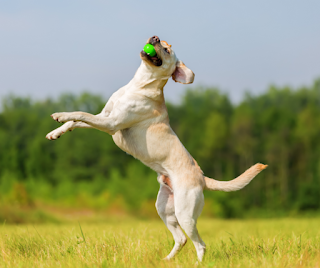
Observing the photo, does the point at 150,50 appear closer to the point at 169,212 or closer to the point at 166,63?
the point at 166,63

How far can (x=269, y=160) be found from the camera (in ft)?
96.4

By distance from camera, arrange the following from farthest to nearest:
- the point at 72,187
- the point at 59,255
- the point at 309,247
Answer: the point at 72,187
the point at 309,247
the point at 59,255

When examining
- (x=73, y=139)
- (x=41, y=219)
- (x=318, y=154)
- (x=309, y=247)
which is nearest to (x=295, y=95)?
(x=318, y=154)

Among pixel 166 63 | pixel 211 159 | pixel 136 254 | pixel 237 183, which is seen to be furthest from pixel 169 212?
pixel 211 159

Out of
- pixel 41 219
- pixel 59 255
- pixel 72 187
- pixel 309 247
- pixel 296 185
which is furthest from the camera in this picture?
pixel 296 185

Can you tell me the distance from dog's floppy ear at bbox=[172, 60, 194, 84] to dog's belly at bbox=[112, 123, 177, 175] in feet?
2.24

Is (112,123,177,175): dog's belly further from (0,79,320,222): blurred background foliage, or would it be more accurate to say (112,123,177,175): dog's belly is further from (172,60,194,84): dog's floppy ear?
(0,79,320,222): blurred background foliage

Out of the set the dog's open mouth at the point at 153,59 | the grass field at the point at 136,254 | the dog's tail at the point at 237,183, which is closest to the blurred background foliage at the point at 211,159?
the grass field at the point at 136,254

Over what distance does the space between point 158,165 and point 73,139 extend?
26162 mm

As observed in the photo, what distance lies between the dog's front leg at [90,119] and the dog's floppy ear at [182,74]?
111cm

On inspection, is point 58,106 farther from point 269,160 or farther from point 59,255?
point 59,255

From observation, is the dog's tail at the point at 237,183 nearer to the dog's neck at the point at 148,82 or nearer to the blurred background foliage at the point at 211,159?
the dog's neck at the point at 148,82

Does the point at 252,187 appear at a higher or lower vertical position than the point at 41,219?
lower

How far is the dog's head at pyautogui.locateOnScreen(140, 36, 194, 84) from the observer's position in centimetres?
482
